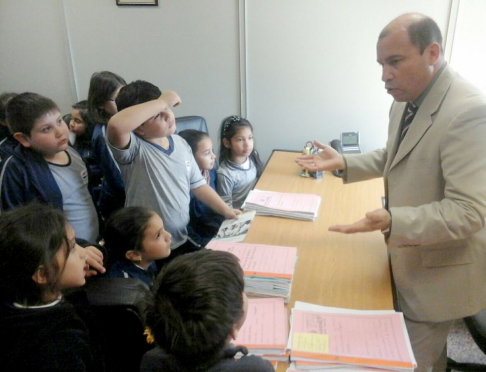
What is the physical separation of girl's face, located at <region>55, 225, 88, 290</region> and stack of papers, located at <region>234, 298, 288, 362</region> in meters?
0.46

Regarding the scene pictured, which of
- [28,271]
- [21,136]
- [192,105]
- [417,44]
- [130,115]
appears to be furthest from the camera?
[192,105]

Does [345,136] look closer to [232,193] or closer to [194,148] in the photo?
Result: [232,193]

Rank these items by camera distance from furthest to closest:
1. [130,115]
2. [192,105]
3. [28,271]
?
1. [192,105]
2. [130,115]
3. [28,271]

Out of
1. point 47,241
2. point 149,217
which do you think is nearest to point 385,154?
point 149,217

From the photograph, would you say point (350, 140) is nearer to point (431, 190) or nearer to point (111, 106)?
point (111, 106)

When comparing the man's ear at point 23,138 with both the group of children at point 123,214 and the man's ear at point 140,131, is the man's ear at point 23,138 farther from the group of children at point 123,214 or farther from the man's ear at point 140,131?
the man's ear at point 140,131

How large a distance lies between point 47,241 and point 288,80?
2.28m

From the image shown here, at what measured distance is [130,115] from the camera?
56.1 inches

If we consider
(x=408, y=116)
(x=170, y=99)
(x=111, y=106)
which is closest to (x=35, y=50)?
(x=111, y=106)

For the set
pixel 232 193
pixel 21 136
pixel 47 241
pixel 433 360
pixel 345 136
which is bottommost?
pixel 433 360

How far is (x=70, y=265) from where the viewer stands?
3.46ft

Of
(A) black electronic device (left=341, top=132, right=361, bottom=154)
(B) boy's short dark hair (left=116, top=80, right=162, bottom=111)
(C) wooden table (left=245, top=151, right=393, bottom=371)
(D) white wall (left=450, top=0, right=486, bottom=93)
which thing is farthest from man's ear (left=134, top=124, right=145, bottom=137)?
(D) white wall (left=450, top=0, right=486, bottom=93)

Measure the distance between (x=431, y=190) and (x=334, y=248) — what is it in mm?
460

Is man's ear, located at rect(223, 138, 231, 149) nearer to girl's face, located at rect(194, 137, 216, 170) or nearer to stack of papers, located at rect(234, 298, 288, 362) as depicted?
girl's face, located at rect(194, 137, 216, 170)
